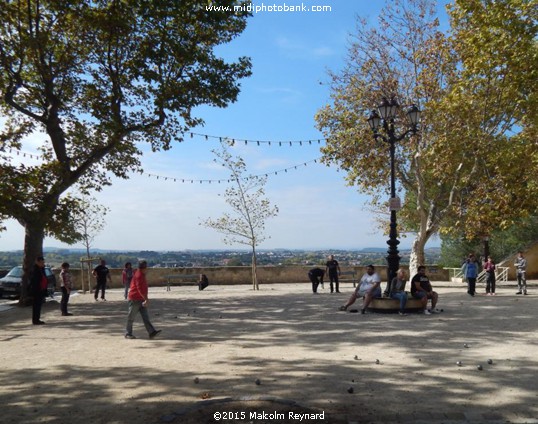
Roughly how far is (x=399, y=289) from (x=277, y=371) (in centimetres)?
707

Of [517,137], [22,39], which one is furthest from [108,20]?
[517,137]

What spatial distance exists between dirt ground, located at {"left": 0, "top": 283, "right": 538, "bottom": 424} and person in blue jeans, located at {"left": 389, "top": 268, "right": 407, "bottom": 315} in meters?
0.47

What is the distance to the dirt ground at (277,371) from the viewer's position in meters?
4.94

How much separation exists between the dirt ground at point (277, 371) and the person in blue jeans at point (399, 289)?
47cm

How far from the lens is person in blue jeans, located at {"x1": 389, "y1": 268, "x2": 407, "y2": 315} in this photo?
41.4 ft

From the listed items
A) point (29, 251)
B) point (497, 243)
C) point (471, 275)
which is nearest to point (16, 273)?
point (29, 251)

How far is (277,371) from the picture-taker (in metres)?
6.60

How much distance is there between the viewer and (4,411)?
5.11m

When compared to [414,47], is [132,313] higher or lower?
lower

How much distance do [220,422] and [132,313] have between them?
537cm

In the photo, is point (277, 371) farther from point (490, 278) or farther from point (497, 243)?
point (497, 243)

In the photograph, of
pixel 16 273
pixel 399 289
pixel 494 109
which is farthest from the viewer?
pixel 16 273

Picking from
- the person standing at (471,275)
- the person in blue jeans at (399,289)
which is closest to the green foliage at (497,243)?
the person standing at (471,275)

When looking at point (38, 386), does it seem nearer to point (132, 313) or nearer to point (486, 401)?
point (132, 313)
